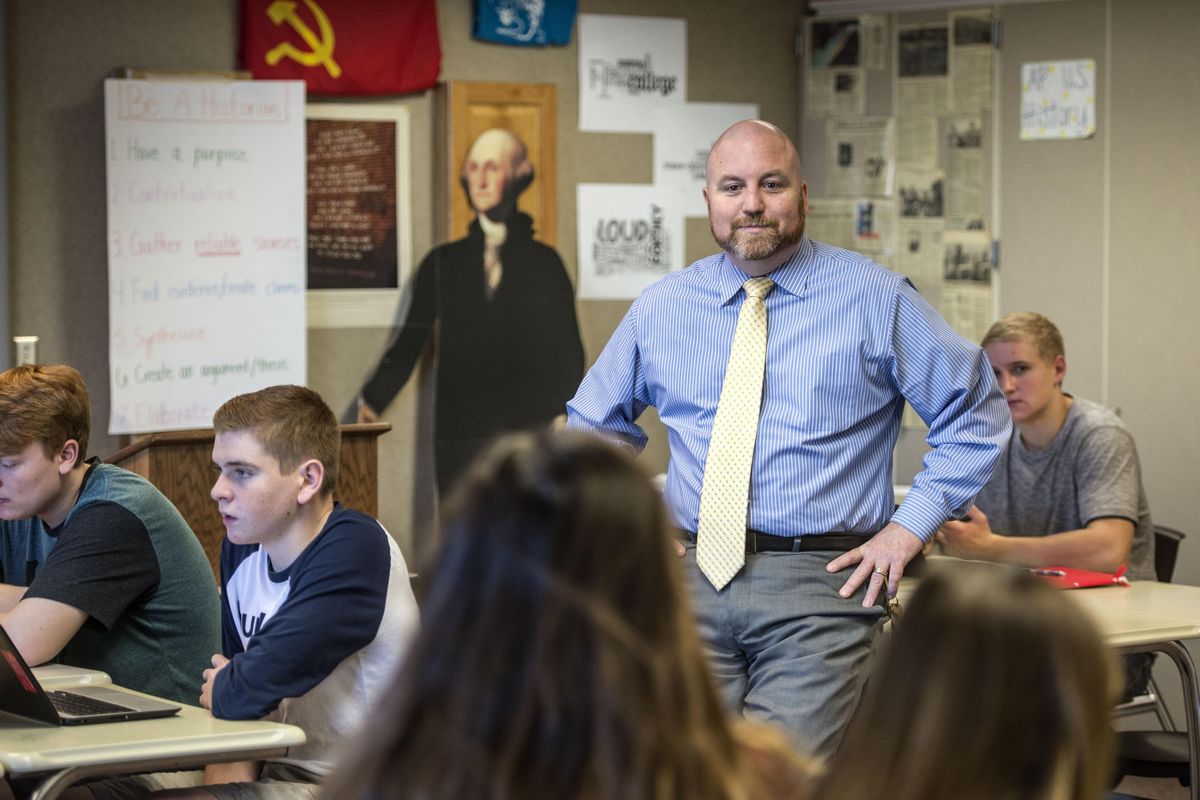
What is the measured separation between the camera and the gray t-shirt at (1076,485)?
3.71 meters

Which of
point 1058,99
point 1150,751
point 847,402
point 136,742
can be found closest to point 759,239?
point 847,402

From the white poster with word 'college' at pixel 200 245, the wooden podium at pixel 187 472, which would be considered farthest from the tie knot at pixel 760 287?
the white poster with word 'college' at pixel 200 245

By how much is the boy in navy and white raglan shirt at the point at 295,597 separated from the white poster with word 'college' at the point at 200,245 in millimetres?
2574

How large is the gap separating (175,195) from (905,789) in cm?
454

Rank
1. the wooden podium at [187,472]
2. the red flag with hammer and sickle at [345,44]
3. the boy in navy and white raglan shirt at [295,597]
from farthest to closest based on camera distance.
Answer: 1. the red flag with hammer and sickle at [345,44]
2. the wooden podium at [187,472]
3. the boy in navy and white raglan shirt at [295,597]

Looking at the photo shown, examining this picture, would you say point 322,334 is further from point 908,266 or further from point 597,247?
point 908,266

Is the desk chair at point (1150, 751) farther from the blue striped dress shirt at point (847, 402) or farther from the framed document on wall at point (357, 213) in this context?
the framed document on wall at point (357, 213)

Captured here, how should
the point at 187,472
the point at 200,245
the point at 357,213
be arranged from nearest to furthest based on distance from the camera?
the point at 187,472
the point at 200,245
the point at 357,213

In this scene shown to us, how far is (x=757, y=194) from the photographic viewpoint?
2777 millimetres

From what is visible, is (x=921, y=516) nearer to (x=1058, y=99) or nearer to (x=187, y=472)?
(x=187, y=472)

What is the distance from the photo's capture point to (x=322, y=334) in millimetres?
5566

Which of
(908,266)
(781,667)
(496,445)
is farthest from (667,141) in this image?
(496,445)

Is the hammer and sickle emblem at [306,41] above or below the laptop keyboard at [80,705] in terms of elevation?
above

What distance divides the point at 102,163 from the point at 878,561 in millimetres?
3576
